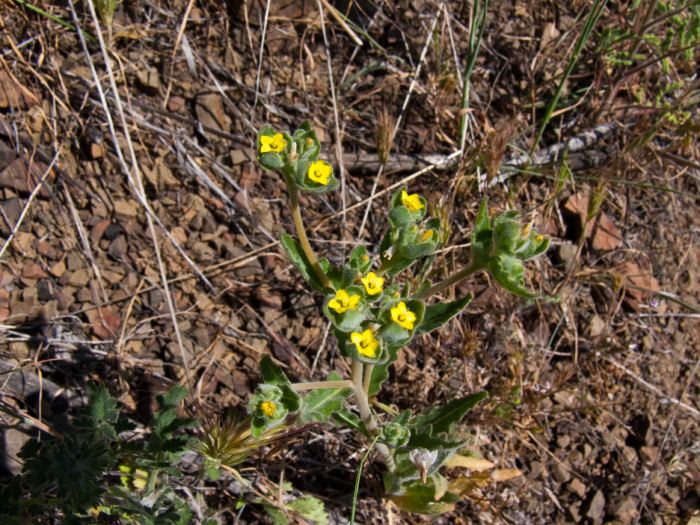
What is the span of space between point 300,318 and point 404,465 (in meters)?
0.92

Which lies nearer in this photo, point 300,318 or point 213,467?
point 213,467

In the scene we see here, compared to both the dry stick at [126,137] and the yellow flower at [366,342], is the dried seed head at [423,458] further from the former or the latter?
the dry stick at [126,137]

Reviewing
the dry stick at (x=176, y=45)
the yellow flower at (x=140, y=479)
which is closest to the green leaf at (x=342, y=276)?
the yellow flower at (x=140, y=479)

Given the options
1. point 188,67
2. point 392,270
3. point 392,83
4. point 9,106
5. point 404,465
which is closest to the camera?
point 392,270

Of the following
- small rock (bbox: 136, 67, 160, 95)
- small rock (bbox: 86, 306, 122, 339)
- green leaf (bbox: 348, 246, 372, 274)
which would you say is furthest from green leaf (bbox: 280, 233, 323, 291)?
small rock (bbox: 136, 67, 160, 95)

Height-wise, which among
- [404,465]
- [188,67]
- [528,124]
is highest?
[188,67]

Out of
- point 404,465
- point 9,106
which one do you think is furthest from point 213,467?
point 9,106

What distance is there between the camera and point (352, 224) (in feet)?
12.0

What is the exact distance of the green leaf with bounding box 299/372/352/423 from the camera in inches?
96.3

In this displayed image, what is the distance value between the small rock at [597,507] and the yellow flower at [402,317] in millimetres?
1826

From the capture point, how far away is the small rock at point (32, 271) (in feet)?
10.1

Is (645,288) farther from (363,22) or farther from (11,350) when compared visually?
(11,350)

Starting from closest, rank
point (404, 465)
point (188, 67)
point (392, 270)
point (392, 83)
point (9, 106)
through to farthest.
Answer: point (392, 270) → point (404, 465) → point (9, 106) → point (188, 67) → point (392, 83)

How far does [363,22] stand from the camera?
3.98 meters
